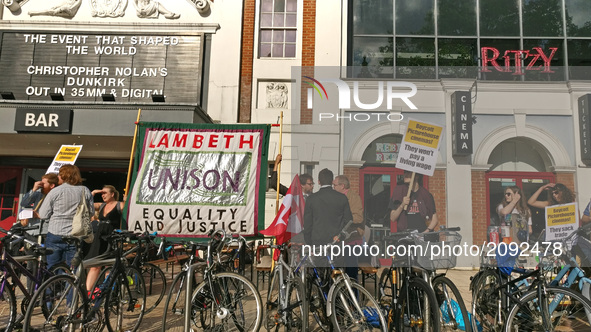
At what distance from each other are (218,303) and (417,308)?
205 cm

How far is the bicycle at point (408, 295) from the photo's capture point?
12.9 feet

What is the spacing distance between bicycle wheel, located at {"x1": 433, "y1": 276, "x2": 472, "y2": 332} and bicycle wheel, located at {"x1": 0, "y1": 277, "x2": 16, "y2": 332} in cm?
420

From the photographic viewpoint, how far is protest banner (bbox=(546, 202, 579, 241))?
3938mm

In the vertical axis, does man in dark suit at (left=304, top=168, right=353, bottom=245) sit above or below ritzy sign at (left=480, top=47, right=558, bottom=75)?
below

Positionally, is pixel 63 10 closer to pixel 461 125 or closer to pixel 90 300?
pixel 90 300

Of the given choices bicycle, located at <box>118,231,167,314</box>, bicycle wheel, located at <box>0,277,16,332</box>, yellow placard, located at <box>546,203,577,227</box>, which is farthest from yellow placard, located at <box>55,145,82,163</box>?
yellow placard, located at <box>546,203,577,227</box>

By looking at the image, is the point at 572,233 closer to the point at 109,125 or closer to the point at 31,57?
the point at 109,125

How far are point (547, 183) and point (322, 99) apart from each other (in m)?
2.22

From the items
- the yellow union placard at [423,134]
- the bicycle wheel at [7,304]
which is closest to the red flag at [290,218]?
the yellow union placard at [423,134]

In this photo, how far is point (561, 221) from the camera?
4.05 metres

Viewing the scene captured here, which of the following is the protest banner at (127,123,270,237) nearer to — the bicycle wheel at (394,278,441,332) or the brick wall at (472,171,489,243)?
the bicycle wheel at (394,278,441,332)

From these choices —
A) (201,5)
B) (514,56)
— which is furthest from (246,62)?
(514,56)

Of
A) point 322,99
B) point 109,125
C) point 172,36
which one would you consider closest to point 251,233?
point 322,99

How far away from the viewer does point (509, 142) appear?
3744 mm
